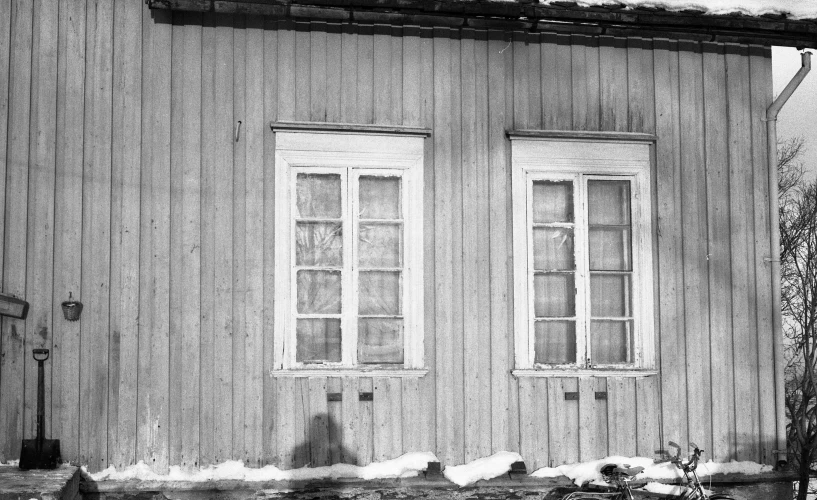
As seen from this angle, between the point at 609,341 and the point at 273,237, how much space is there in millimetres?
2993

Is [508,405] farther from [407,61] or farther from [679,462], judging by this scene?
[407,61]

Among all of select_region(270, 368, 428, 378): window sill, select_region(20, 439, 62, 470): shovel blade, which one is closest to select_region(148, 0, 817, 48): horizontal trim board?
select_region(270, 368, 428, 378): window sill

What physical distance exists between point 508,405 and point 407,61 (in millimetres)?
3009

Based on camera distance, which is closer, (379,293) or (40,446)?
(40,446)

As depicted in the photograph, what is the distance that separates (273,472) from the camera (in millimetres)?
7203

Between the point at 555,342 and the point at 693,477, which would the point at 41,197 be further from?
the point at 693,477

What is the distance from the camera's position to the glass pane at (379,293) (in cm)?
748

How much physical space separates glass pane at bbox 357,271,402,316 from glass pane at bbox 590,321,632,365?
170 cm

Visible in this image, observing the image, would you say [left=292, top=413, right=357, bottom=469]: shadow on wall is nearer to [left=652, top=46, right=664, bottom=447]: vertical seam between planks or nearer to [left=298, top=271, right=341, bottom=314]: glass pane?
[left=298, top=271, right=341, bottom=314]: glass pane

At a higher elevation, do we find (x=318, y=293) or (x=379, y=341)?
(x=318, y=293)

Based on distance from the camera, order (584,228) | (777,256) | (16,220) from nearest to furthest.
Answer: (16,220)
(584,228)
(777,256)

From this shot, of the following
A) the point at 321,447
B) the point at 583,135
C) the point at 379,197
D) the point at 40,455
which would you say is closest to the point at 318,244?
the point at 379,197

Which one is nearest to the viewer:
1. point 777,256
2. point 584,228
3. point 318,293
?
point 318,293

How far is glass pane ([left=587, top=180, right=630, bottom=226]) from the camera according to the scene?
25.8 feet
